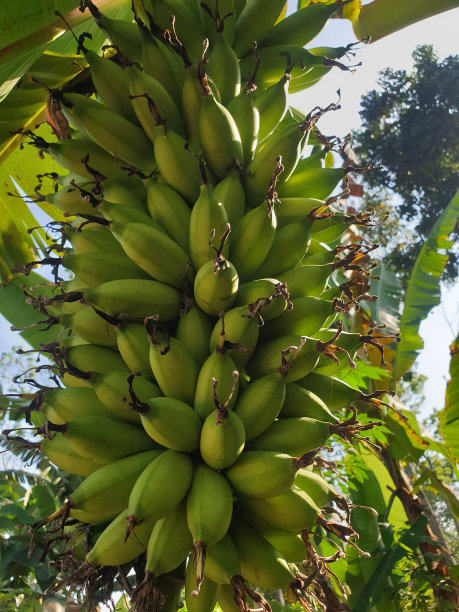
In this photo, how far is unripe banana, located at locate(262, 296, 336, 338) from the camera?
51.5 inches

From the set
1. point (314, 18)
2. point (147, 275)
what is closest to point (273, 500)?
point (147, 275)

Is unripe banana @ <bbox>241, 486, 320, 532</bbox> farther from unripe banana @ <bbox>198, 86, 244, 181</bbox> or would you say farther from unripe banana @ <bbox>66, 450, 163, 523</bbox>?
unripe banana @ <bbox>198, 86, 244, 181</bbox>

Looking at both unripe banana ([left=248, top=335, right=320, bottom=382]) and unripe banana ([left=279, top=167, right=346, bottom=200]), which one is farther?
unripe banana ([left=279, top=167, right=346, bottom=200])

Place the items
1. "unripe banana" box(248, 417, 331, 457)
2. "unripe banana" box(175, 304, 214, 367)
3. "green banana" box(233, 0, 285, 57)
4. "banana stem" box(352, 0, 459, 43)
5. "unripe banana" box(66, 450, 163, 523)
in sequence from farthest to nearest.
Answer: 1. "banana stem" box(352, 0, 459, 43)
2. "green banana" box(233, 0, 285, 57)
3. "unripe banana" box(175, 304, 214, 367)
4. "unripe banana" box(248, 417, 331, 457)
5. "unripe banana" box(66, 450, 163, 523)

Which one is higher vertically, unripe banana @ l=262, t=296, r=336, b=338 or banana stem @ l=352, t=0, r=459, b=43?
banana stem @ l=352, t=0, r=459, b=43

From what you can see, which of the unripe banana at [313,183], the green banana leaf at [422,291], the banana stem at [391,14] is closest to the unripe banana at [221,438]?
the unripe banana at [313,183]

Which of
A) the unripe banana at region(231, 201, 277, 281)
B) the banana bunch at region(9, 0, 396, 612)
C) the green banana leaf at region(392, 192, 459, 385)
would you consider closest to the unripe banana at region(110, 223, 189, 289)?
the banana bunch at region(9, 0, 396, 612)

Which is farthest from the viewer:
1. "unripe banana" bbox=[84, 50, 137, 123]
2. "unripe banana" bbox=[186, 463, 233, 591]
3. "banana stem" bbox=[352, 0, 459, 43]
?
"banana stem" bbox=[352, 0, 459, 43]

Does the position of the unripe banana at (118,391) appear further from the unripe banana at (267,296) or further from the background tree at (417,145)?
the background tree at (417,145)

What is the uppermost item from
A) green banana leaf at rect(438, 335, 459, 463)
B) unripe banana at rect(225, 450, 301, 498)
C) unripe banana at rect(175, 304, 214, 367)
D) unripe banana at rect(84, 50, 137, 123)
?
unripe banana at rect(84, 50, 137, 123)

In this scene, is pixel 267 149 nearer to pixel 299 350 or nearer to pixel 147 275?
pixel 147 275

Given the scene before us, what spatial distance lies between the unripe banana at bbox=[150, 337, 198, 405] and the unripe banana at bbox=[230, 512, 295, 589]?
1.00 feet

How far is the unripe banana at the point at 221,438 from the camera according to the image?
1.01 metres

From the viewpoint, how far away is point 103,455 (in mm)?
1096
